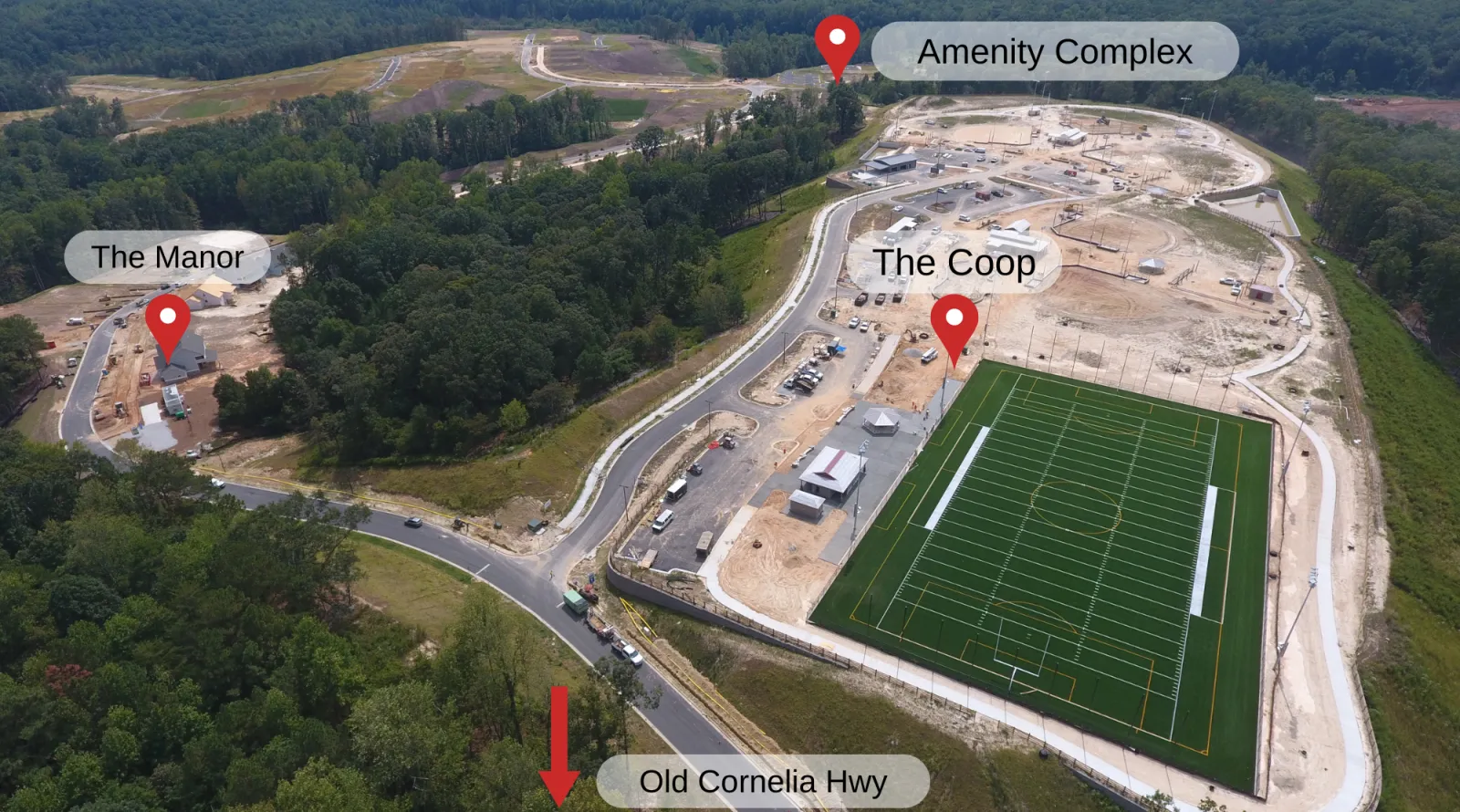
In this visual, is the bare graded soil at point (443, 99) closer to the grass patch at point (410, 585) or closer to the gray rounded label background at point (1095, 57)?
the gray rounded label background at point (1095, 57)

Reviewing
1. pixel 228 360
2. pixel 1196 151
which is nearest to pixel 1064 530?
pixel 228 360

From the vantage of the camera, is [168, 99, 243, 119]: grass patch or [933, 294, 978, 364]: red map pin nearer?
[933, 294, 978, 364]: red map pin

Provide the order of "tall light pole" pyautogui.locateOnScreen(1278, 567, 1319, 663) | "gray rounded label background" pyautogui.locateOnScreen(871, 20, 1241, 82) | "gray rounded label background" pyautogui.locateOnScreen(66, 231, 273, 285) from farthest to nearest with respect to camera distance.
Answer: "gray rounded label background" pyautogui.locateOnScreen(871, 20, 1241, 82), "gray rounded label background" pyautogui.locateOnScreen(66, 231, 273, 285), "tall light pole" pyautogui.locateOnScreen(1278, 567, 1319, 663)

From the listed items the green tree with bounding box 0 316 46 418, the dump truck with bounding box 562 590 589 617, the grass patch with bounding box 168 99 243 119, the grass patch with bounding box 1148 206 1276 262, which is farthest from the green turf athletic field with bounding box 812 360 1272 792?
the grass patch with bounding box 168 99 243 119

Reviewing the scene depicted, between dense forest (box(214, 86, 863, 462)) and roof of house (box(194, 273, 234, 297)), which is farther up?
dense forest (box(214, 86, 863, 462))

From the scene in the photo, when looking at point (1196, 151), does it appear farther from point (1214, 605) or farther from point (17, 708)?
point (17, 708)

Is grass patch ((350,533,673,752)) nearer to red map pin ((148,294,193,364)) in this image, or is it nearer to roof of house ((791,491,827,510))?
roof of house ((791,491,827,510))

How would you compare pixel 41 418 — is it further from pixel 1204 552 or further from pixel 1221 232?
pixel 1221 232
